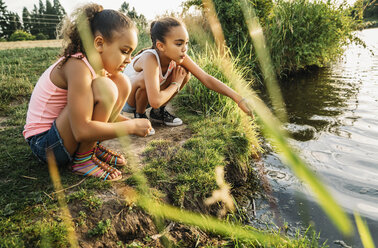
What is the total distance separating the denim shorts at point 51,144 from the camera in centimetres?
168

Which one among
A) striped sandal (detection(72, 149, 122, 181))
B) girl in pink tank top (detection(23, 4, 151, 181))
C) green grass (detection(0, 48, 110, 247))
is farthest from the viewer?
striped sandal (detection(72, 149, 122, 181))

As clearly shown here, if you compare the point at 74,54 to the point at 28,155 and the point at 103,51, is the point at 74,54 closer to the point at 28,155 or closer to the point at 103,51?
the point at 103,51

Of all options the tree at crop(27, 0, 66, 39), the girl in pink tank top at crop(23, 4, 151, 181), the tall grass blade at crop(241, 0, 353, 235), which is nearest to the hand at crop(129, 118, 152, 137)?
the girl in pink tank top at crop(23, 4, 151, 181)

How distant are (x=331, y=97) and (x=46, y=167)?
444 cm

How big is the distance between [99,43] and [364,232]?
2.20 m

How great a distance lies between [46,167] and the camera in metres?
1.98

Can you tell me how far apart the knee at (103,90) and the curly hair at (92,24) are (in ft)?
0.68

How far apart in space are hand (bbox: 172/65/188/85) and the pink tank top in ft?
4.15

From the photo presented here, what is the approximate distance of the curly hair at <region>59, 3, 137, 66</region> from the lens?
1.60 metres

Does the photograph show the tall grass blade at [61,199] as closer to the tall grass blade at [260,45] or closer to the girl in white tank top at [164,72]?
the girl in white tank top at [164,72]

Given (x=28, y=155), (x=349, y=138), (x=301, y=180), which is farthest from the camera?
(x=349, y=138)

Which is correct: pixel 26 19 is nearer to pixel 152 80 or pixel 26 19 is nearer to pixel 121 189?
pixel 152 80

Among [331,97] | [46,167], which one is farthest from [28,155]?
[331,97]

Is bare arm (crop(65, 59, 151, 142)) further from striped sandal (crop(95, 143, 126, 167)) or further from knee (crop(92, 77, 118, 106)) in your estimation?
striped sandal (crop(95, 143, 126, 167))
